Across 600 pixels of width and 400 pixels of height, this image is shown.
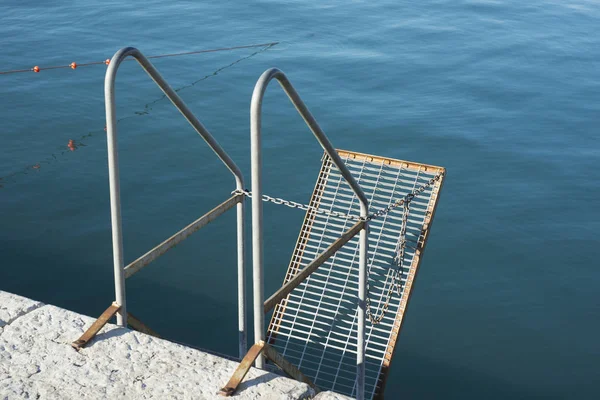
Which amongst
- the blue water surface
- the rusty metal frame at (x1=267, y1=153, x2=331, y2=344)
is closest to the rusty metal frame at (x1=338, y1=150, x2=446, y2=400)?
the rusty metal frame at (x1=267, y1=153, x2=331, y2=344)

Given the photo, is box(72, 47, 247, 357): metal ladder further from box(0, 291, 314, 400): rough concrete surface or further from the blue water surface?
the blue water surface

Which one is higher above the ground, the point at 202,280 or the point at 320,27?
the point at 320,27

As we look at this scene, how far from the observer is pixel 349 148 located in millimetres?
11383

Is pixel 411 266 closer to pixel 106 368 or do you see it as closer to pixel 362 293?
pixel 362 293

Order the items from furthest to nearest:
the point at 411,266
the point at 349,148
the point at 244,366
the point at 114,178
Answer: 1. the point at 349,148
2. the point at 411,266
3. the point at 114,178
4. the point at 244,366

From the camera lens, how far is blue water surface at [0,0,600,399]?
8.08 m

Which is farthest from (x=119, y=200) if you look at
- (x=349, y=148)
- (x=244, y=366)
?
(x=349, y=148)

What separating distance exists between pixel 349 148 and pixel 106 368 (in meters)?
8.12

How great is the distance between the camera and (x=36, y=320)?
155 inches

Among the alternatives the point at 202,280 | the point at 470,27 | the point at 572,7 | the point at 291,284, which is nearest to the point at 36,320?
the point at 291,284

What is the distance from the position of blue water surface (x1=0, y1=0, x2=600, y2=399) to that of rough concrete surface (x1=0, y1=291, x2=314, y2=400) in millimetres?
3875

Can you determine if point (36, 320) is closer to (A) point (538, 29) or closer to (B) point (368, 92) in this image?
(B) point (368, 92)

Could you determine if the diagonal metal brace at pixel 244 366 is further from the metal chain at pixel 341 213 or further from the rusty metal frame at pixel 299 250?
the rusty metal frame at pixel 299 250

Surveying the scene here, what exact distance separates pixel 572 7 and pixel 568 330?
13.1 metres
